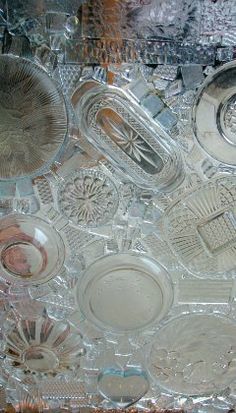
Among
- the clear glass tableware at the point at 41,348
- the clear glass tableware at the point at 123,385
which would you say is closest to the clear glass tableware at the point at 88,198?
the clear glass tableware at the point at 41,348

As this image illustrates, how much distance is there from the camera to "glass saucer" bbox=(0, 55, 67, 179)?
105 centimetres

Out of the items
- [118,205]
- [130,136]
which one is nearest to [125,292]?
[118,205]

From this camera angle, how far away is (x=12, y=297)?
129 cm

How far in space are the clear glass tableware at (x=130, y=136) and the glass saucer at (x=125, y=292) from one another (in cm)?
19

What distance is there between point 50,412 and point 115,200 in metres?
0.59

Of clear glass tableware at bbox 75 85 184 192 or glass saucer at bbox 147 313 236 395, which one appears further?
glass saucer at bbox 147 313 236 395

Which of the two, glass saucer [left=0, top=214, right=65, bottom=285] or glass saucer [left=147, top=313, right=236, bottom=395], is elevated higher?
glass saucer [left=0, top=214, right=65, bottom=285]

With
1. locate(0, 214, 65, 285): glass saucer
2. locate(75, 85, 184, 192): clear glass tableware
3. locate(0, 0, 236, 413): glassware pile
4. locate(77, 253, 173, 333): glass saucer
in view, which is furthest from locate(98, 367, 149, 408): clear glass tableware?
locate(75, 85, 184, 192): clear glass tableware

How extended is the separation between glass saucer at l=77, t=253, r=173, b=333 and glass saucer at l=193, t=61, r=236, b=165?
268 mm

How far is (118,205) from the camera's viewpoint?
1174mm

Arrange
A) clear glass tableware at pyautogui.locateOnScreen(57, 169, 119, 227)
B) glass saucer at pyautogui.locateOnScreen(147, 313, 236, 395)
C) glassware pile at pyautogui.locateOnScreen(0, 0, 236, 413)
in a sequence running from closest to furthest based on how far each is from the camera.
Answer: glassware pile at pyautogui.locateOnScreen(0, 0, 236, 413) < clear glass tableware at pyautogui.locateOnScreen(57, 169, 119, 227) < glass saucer at pyautogui.locateOnScreen(147, 313, 236, 395)

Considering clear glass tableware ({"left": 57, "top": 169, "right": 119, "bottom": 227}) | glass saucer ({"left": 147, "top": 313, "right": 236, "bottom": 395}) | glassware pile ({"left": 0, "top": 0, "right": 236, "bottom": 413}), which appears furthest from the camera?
glass saucer ({"left": 147, "top": 313, "right": 236, "bottom": 395})

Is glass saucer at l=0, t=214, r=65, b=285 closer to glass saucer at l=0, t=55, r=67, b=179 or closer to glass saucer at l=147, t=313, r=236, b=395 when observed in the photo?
glass saucer at l=0, t=55, r=67, b=179

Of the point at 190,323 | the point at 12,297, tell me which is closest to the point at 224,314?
the point at 190,323
